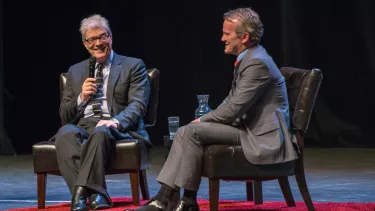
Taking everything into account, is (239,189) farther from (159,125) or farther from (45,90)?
(45,90)

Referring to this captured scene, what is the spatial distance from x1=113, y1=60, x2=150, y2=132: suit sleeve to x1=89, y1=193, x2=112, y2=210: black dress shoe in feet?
1.54

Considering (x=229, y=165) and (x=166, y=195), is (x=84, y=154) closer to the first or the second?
(x=166, y=195)

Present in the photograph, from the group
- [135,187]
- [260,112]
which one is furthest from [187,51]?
[260,112]

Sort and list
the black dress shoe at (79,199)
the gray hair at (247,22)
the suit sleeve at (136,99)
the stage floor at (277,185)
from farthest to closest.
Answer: the stage floor at (277,185), the suit sleeve at (136,99), the black dress shoe at (79,199), the gray hair at (247,22)

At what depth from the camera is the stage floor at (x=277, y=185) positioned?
546cm

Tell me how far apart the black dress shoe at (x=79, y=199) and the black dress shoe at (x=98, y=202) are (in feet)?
0.12

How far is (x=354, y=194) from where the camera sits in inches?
214

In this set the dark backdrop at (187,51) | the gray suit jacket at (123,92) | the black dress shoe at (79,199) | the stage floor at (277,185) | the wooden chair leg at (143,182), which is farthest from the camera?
the dark backdrop at (187,51)

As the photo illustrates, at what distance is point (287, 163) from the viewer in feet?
14.0

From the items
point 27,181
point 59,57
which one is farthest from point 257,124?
point 59,57

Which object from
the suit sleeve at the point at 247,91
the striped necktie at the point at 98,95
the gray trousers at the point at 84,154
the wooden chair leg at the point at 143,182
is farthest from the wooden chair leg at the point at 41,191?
the suit sleeve at the point at 247,91

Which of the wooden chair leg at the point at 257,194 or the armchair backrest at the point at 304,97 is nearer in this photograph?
the armchair backrest at the point at 304,97

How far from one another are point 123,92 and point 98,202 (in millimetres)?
826

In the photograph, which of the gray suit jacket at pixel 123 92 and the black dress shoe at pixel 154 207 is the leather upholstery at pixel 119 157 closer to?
the gray suit jacket at pixel 123 92
